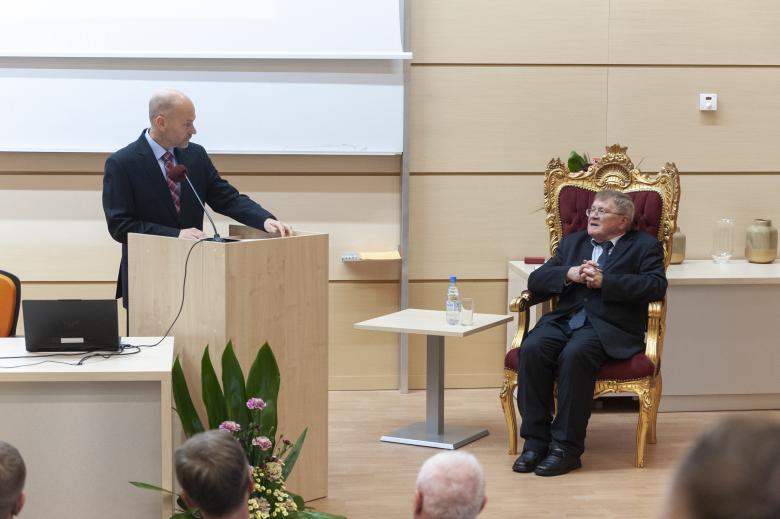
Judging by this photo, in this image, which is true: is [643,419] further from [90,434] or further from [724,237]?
[90,434]

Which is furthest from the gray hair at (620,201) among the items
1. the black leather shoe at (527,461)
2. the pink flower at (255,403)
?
the pink flower at (255,403)

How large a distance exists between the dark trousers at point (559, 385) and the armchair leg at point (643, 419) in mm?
211

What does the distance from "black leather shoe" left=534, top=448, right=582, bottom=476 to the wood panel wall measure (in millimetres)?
1492

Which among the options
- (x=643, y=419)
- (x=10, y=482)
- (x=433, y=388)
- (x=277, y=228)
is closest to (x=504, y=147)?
(x=433, y=388)

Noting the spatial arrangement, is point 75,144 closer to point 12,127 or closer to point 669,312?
point 12,127

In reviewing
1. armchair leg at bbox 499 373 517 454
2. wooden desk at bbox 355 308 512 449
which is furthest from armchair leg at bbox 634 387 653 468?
wooden desk at bbox 355 308 512 449

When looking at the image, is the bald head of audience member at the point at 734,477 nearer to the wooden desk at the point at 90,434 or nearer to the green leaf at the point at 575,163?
the wooden desk at the point at 90,434

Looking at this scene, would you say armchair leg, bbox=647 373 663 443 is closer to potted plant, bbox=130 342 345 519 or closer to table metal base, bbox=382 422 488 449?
table metal base, bbox=382 422 488 449

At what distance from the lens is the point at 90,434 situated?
2959 mm

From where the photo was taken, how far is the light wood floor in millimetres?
3799

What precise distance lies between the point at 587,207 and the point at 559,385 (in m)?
0.90

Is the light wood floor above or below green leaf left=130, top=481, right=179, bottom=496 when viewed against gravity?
below

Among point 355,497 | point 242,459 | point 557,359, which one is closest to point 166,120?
point 355,497

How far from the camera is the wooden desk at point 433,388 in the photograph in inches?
177
